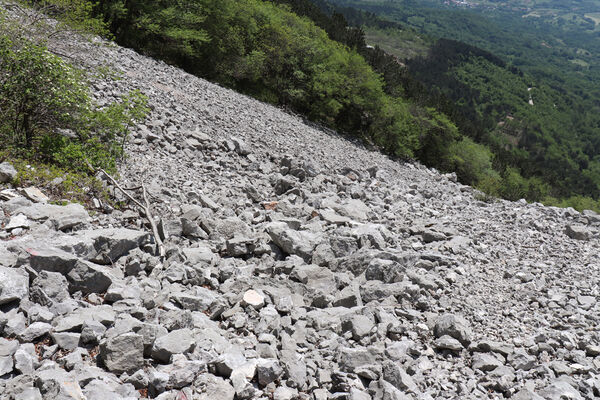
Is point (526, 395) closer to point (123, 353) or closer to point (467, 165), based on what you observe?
point (123, 353)

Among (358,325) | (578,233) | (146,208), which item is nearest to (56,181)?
(146,208)

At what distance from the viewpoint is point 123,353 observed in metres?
3.69

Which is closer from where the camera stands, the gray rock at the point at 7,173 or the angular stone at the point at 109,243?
the angular stone at the point at 109,243

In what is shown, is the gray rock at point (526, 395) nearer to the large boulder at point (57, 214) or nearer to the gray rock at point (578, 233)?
the large boulder at point (57, 214)

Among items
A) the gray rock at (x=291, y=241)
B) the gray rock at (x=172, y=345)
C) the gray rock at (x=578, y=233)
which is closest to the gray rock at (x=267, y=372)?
the gray rock at (x=172, y=345)

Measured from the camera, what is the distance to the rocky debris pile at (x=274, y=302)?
3770 millimetres

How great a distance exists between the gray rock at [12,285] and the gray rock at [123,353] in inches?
44.9

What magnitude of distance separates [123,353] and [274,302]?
2.33 metres

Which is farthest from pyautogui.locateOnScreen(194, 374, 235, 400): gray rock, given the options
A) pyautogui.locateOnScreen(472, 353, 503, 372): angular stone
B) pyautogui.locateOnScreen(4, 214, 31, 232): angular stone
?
pyautogui.locateOnScreen(4, 214, 31, 232): angular stone

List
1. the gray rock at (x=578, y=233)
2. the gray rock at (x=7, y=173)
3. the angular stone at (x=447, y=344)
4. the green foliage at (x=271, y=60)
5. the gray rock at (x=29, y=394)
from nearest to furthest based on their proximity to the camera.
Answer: the gray rock at (x=29, y=394)
the angular stone at (x=447, y=344)
the gray rock at (x=7, y=173)
the gray rock at (x=578, y=233)
the green foliage at (x=271, y=60)

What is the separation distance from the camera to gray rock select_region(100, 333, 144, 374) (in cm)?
364

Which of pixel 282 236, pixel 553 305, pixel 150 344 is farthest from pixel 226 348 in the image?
pixel 553 305

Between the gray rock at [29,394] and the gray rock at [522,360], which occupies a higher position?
the gray rock at [29,394]

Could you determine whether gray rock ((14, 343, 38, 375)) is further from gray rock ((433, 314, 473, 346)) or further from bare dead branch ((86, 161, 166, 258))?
gray rock ((433, 314, 473, 346))
